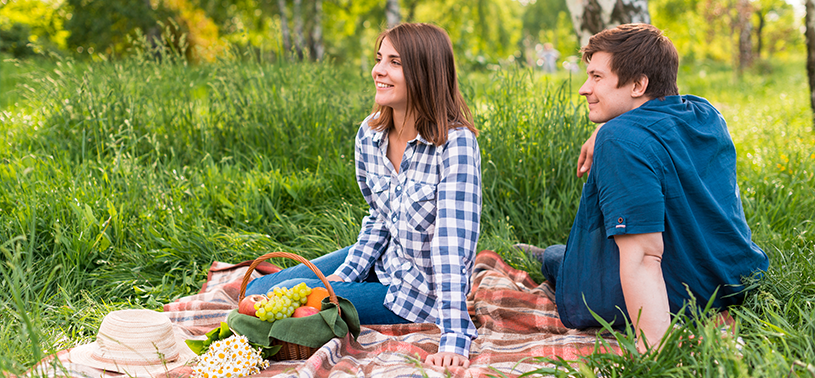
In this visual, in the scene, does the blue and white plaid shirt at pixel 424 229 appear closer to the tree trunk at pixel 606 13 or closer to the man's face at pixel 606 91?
the man's face at pixel 606 91

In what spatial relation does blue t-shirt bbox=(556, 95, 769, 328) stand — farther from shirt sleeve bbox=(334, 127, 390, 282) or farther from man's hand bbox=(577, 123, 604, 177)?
shirt sleeve bbox=(334, 127, 390, 282)

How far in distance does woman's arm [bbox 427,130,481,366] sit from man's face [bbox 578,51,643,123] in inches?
20.7

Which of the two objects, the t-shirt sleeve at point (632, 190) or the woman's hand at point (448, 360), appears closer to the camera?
the t-shirt sleeve at point (632, 190)

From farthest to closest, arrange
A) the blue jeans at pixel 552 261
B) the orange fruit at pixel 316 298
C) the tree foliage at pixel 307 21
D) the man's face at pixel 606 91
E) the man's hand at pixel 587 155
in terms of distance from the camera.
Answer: the tree foliage at pixel 307 21 < the blue jeans at pixel 552 261 < the man's hand at pixel 587 155 < the orange fruit at pixel 316 298 < the man's face at pixel 606 91

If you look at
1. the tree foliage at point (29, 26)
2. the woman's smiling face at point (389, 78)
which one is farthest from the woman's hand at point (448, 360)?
the tree foliage at point (29, 26)

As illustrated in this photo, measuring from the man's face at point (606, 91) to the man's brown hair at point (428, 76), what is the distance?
1.72ft

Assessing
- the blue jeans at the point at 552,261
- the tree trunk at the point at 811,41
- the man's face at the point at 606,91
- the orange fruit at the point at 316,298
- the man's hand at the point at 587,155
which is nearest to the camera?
the man's face at the point at 606,91

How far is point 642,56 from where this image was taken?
79.4 inches

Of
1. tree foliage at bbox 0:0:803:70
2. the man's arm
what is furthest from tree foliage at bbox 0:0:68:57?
the man's arm

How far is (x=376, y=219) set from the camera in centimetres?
274

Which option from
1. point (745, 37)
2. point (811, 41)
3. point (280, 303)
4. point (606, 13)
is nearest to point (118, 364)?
point (280, 303)

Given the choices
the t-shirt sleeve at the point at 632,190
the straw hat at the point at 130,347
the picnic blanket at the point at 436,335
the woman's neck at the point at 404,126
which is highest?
the woman's neck at the point at 404,126

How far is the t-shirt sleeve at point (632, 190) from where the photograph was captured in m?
1.86

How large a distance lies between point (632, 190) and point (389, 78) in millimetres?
1093
